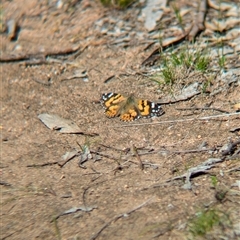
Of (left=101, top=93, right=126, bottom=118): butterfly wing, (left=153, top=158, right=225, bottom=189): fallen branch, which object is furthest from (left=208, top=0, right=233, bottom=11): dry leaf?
(left=153, top=158, right=225, bottom=189): fallen branch

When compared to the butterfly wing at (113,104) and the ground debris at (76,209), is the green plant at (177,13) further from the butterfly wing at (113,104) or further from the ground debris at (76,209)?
the ground debris at (76,209)

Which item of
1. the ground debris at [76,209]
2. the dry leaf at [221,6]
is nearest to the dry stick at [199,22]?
the dry leaf at [221,6]

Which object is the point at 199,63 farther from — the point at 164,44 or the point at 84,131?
the point at 84,131

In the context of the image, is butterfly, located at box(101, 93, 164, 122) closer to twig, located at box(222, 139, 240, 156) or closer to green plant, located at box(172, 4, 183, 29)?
twig, located at box(222, 139, 240, 156)

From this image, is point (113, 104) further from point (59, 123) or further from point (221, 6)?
point (221, 6)

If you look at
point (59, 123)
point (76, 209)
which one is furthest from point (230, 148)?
point (59, 123)

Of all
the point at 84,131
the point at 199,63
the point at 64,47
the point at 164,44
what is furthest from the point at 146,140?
the point at 64,47
